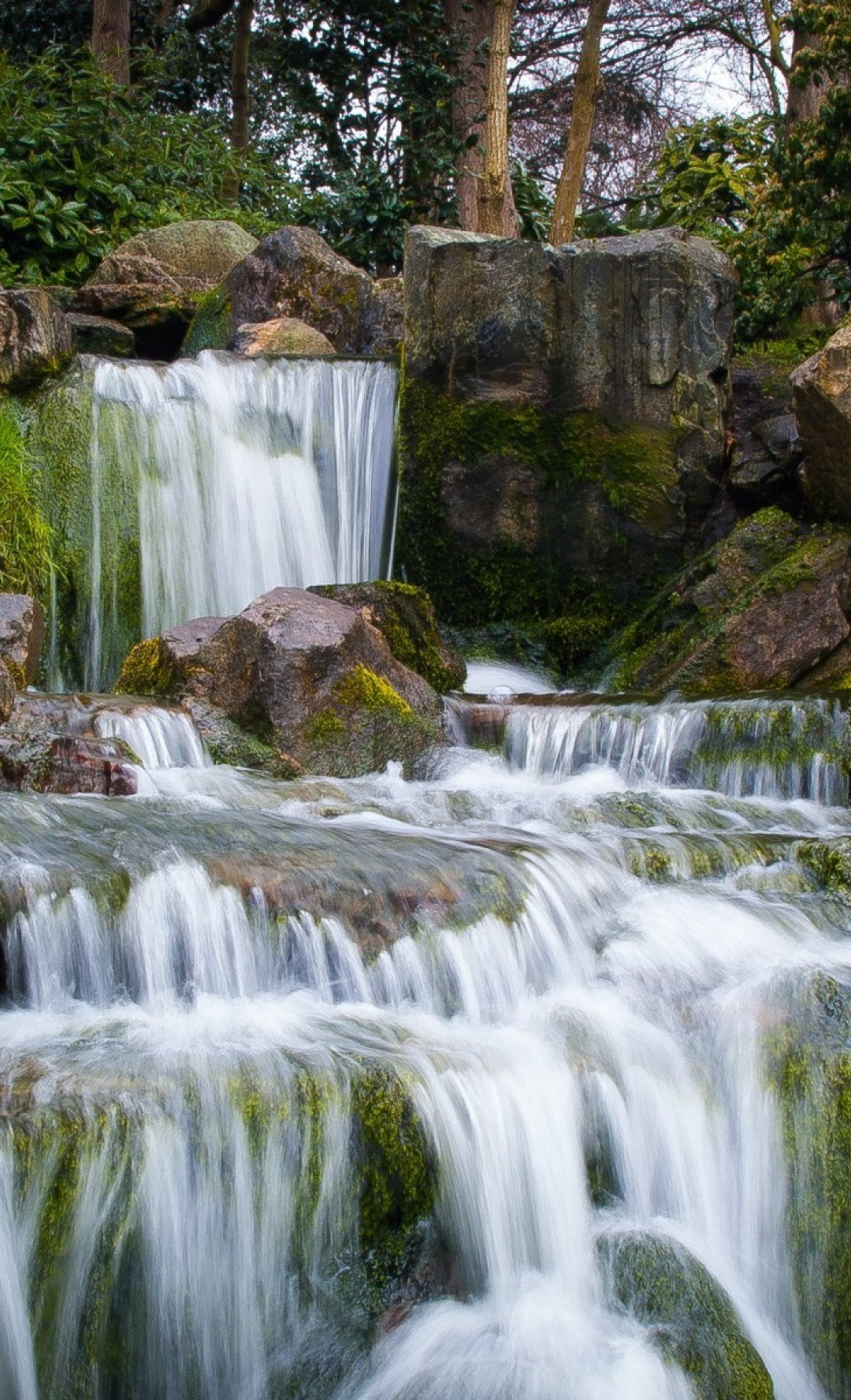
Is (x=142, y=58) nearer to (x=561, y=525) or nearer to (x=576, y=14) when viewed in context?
(x=576, y=14)

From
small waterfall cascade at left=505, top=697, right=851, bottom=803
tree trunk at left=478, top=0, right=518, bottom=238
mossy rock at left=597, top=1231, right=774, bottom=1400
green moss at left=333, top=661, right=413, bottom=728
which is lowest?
mossy rock at left=597, top=1231, right=774, bottom=1400

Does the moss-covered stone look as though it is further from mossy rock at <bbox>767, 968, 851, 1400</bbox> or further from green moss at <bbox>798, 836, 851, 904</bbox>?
mossy rock at <bbox>767, 968, 851, 1400</bbox>

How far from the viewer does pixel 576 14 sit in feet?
78.5

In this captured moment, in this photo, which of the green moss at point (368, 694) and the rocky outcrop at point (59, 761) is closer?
the rocky outcrop at point (59, 761)

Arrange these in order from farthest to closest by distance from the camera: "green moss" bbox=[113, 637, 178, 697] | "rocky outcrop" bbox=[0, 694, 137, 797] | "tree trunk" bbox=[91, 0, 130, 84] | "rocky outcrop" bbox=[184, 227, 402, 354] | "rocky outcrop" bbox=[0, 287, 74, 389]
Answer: "tree trunk" bbox=[91, 0, 130, 84], "rocky outcrop" bbox=[184, 227, 402, 354], "rocky outcrop" bbox=[0, 287, 74, 389], "green moss" bbox=[113, 637, 178, 697], "rocky outcrop" bbox=[0, 694, 137, 797]

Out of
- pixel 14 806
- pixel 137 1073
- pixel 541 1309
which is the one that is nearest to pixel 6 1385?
pixel 137 1073

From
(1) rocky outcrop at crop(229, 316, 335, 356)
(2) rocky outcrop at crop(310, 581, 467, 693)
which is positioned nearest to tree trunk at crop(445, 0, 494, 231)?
(1) rocky outcrop at crop(229, 316, 335, 356)

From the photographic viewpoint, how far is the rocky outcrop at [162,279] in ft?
41.7

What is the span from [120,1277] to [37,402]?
759 centimetres

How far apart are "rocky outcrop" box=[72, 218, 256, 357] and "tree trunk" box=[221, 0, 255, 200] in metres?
4.37

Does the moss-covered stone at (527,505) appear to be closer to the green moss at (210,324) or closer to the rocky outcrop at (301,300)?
the rocky outcrop at (301,300)

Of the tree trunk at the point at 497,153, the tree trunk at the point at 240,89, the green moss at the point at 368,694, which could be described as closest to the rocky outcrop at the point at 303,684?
the green moss at the point at 368,694

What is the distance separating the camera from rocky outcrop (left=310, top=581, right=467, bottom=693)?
841 cm

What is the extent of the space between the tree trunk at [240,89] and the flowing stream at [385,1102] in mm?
14627
